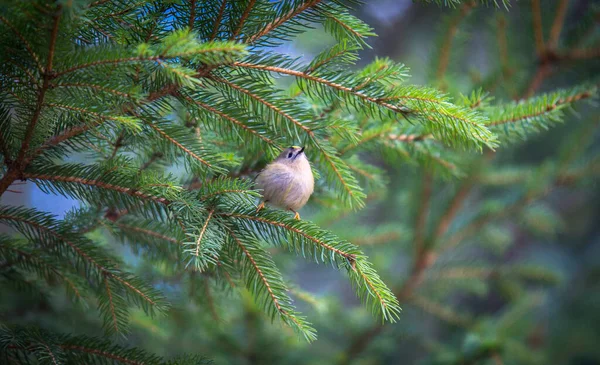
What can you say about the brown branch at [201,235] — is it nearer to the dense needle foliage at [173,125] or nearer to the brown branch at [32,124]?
the dense needle foliage at [173,125]

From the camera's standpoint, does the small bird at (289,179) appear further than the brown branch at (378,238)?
No

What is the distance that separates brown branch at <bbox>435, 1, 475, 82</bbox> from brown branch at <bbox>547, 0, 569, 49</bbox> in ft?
2.63

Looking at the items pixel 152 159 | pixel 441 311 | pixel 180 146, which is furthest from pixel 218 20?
pixel 441 311

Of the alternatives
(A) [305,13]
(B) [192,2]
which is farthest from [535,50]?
(B) [192,2]

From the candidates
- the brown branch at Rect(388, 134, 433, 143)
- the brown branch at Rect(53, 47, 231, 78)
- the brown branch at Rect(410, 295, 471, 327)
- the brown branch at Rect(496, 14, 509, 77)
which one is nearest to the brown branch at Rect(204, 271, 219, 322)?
the brown branch at Rect(388, 134, 433, 143)

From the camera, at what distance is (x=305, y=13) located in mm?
1497

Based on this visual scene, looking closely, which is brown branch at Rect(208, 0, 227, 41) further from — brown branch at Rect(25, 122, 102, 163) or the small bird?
the small bird

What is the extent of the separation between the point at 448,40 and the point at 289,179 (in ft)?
5.39

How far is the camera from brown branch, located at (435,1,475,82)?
275 cm

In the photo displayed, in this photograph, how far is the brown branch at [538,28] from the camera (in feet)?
10.2

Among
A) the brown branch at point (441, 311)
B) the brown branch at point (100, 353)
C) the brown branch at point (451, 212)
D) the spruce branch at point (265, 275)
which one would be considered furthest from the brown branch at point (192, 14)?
the brown branch at point (441, 311)

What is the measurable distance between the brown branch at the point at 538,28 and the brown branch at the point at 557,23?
6 centimetres

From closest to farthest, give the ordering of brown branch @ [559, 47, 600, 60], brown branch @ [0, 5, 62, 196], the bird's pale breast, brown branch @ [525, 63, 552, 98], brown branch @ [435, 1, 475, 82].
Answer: brown branch @ [0, 5, 62, 196]
the bird's pale breast
brown branch @ [435, 1, 475, 82]
brown branch @ [559, 47, 600, 60]
brown branch @ [525, 63, 552, 98]

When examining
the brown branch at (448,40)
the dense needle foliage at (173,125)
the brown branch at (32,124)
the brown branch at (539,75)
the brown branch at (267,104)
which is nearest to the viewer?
the brown branch at (32,124)
